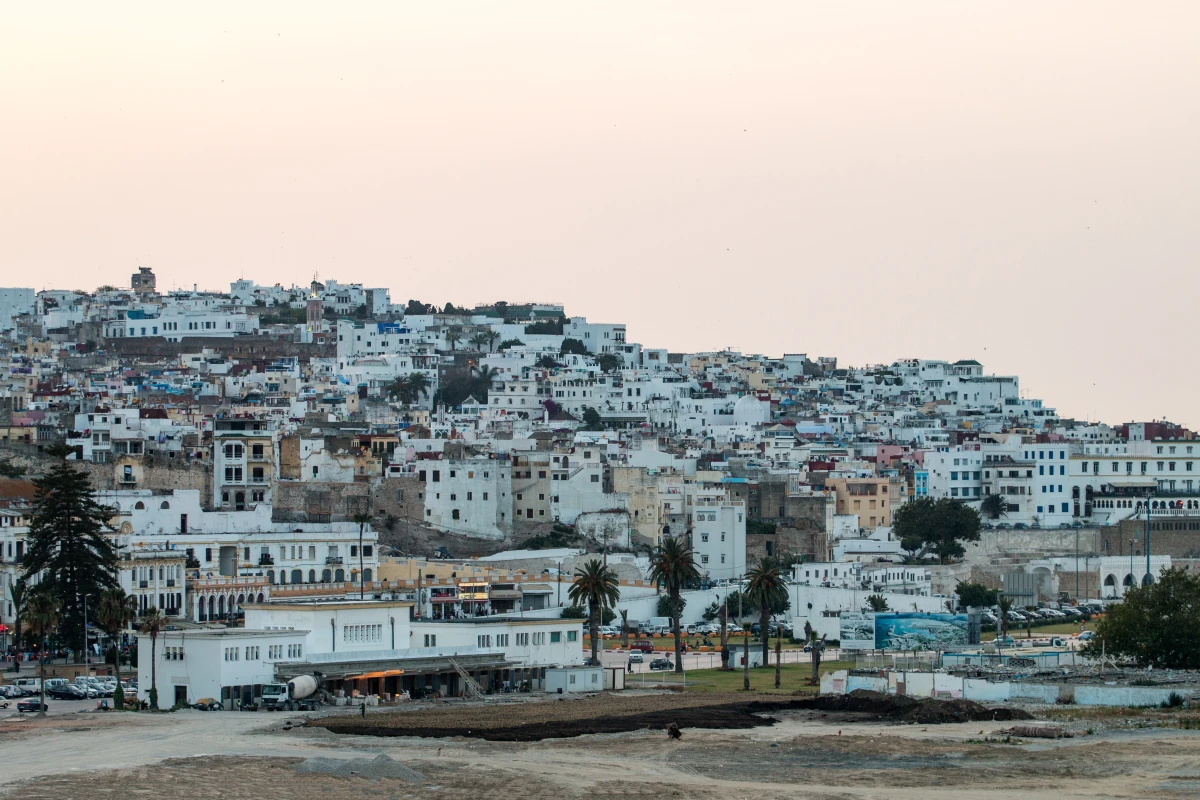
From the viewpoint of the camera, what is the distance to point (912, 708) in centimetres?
4900

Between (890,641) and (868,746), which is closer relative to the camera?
(868,746)

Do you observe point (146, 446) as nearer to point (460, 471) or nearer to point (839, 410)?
point (460, 471)

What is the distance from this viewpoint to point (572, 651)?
200ft

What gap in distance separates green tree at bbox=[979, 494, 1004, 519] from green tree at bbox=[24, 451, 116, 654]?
170 feet

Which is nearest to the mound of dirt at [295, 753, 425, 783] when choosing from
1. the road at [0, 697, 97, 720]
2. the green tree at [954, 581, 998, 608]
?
the road at [0, 697, 97, 720]

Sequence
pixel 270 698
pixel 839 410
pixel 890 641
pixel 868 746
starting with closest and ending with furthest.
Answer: pixel 868 746 → pixel 270 698 → pixel 890 641 → pixel 839 410

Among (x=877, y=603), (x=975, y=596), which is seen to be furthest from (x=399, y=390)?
(x=877, y=603)

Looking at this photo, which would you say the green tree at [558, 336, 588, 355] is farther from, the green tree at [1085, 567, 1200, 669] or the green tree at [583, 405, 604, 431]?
the green tree at [1085, 567, 1200, 669]

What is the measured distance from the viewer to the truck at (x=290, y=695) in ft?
167

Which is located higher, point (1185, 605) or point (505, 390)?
point (505, 390)

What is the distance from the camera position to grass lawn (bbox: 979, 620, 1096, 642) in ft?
253

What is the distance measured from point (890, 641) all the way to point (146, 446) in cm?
3584

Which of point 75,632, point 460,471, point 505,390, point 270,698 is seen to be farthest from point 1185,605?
point 505,390

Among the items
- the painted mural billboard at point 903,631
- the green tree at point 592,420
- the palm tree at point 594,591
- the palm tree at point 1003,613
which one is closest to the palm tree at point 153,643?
the palm tree at point 594,591
